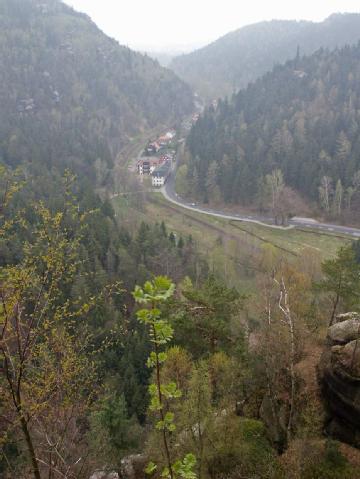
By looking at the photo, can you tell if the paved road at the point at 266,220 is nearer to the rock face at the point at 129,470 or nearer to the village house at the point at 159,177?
the village house at the point at 159,177

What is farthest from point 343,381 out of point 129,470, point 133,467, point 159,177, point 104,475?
point 159,177

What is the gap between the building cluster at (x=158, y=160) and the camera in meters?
118

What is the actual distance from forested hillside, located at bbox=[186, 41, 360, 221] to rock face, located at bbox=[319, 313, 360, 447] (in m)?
75.0

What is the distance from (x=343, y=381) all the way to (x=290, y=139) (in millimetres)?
106045

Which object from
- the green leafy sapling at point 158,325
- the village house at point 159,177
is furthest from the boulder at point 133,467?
the village house at point 159,177

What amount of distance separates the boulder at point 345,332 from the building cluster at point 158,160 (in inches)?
3979

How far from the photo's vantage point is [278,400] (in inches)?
721

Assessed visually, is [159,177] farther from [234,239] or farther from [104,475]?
[104,475]

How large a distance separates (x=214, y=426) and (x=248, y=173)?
91.4 meters

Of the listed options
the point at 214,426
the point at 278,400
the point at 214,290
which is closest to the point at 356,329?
the point at 278,400

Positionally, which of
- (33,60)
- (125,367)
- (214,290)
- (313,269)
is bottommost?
(125,367)

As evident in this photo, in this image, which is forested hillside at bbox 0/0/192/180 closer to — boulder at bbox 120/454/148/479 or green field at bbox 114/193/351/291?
green field at bbox 114/193/351/291

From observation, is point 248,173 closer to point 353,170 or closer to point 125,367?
point 353,170

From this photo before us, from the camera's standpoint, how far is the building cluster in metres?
118
